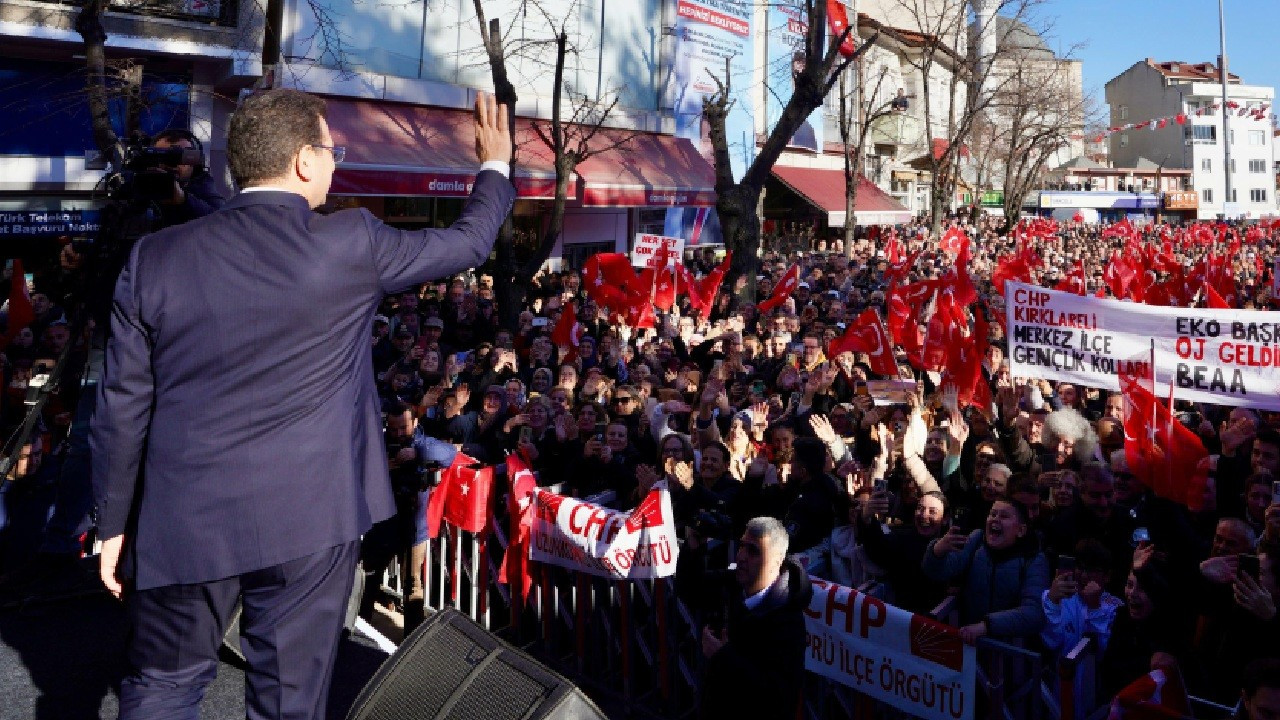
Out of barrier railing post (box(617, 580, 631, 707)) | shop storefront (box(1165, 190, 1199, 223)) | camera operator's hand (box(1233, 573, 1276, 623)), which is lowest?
barrier railing post (box(617, 580, 631, 707))

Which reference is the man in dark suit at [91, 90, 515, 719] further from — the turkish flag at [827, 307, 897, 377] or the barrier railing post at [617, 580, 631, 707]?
the turkish flag at [827, 307, 897, 377]

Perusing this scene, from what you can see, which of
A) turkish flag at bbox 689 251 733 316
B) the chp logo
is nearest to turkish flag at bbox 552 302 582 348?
turkish flag at bbox 689 251 733 316

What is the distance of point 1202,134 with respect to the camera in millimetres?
86250

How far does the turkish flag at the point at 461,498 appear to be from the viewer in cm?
609

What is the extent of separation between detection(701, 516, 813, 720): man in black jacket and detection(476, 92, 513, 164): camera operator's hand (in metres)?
1.75

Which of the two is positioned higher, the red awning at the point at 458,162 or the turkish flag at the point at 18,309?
the red awning at the point at 458,162

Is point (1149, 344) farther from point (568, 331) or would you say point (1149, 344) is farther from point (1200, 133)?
point (1200, 133)

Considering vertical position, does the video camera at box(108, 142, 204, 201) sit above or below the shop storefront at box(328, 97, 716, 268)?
below

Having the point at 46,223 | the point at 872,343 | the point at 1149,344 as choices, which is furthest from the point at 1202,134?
the point at 1149,344

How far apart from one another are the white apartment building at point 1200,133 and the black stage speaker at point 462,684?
88.1 m

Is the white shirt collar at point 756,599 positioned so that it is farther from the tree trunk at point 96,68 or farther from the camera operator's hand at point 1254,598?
the tree trunk at point 96,68

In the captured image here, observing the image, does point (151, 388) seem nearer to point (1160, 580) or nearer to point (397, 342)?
point (1160, 580)

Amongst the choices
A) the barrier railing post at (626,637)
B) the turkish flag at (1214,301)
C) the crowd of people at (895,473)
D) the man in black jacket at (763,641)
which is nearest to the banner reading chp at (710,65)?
the turkish flag at (1214,301)

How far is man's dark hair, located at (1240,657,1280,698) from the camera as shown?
3.27 meters
